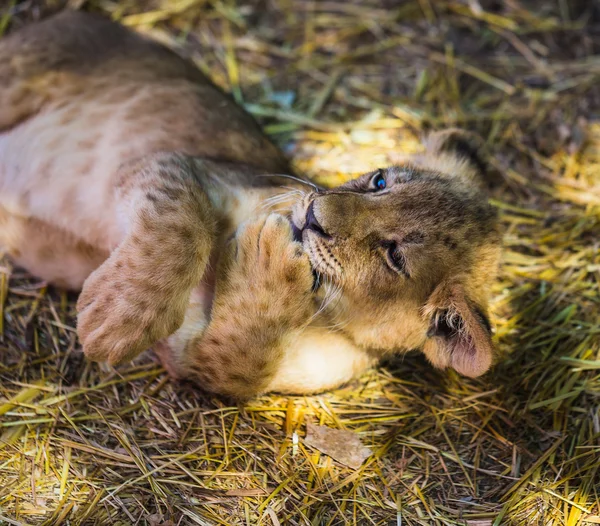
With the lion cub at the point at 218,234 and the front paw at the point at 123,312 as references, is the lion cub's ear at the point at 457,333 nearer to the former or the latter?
the lion cub at the point at 218,234

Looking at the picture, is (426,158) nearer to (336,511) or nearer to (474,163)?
(474,163)

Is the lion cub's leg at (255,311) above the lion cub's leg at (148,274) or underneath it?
underneath

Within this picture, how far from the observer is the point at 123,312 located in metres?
2.93

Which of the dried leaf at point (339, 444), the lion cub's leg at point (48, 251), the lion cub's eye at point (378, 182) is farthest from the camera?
the lion cub's leg at point (48, 251)

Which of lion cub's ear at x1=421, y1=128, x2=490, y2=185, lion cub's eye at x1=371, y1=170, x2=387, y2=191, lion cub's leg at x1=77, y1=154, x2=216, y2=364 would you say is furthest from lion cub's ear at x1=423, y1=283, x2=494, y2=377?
lion cub's leg at x1=77, y1=154, x2=216, y2=364

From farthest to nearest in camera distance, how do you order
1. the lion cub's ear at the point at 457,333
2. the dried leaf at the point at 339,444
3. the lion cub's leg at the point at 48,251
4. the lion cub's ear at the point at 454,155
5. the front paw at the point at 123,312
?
the lion cub's ear at the point at 454,155 < the lion cub's leg at the point at 48,251 < the dried leaf at the point at 339,444 < the lion cub's ear at the point at 457,333 < the front paw at the point at 123,312

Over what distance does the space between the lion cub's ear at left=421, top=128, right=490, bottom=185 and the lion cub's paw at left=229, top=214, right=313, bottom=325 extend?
130cm

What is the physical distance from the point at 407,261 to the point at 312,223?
493 millimetres

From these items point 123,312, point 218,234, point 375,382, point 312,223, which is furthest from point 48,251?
point 375,382

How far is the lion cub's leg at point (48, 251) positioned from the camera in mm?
3719

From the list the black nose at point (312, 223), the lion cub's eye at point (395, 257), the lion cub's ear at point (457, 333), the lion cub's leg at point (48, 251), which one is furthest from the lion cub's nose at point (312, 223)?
the lion cub's leg at point (48, 251)

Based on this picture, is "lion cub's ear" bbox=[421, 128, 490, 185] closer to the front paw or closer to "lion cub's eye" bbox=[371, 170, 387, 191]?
"lion cub's eye" bbox=[371, 170, 387, 191]

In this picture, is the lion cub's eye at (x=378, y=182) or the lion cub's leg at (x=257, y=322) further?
the lion cub's eye at (x=378, y=182)

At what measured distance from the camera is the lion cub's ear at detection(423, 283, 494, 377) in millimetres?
3045
